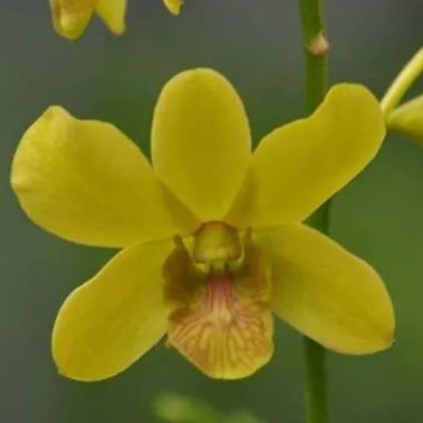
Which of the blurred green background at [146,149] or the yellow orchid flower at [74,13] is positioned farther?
the blurred green background at [146,149]

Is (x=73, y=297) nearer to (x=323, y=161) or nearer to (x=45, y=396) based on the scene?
(x=323, y=161)

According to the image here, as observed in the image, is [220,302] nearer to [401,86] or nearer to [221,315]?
[221,315]

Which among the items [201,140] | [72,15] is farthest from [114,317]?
[72,15]

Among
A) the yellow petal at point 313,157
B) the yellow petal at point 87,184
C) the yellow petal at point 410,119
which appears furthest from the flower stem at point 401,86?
the yellow petal at point 87,184

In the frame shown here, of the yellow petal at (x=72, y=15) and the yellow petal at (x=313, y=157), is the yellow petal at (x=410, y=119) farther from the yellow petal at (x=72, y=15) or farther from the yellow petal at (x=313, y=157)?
the yellow petal at (x=72, y=15)

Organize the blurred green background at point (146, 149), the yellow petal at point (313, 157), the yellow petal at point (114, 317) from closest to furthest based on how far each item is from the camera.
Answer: the yellow petal at point (313, 157) < the yellow petal at point (114, 317) < the blurred green background at point (146, 149)

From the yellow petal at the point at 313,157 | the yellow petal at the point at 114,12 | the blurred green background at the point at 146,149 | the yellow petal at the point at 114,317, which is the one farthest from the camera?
the blurred green background at the point at 146,149

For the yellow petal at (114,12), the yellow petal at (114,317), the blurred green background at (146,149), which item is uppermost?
the yellow petal at (114,12)
